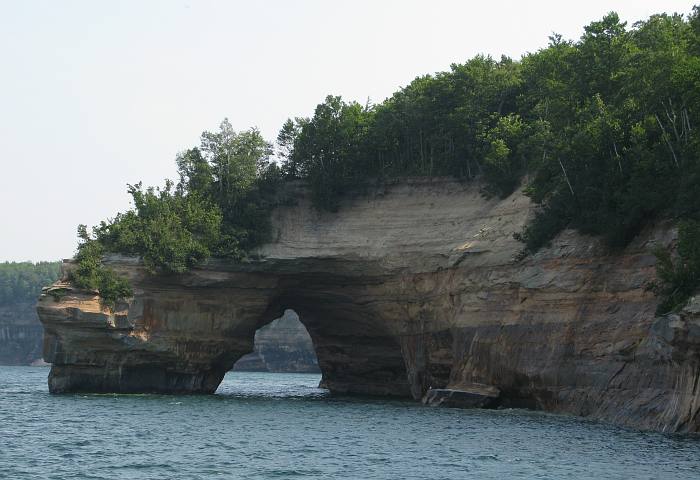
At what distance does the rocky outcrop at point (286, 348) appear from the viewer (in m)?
134

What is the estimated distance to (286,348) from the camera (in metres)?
135

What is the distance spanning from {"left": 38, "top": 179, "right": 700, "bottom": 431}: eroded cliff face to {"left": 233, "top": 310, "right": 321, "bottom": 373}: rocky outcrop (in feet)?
215

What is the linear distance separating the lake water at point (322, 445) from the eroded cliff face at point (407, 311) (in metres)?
3.00

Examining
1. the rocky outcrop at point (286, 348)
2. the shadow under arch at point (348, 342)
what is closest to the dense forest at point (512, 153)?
the shadow under arch at point (348, 342)

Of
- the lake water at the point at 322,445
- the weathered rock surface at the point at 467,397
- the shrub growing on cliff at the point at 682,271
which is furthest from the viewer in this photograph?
the weathered rock surface at the point at 467,397

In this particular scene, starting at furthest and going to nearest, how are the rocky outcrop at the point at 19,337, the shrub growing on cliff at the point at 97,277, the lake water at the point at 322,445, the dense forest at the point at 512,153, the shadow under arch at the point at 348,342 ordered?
the rocky outcrop at the point at 19,337 → the shadow under arch at the point at 348,342 → the shrub growing on cliff at the point at 97,277 → the dense forest at the point at 512,153 → the lake water at the point at 322,445

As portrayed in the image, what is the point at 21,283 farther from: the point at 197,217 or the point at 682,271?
the point at 682,271

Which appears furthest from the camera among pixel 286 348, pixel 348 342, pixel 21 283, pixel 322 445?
pixel 21 283

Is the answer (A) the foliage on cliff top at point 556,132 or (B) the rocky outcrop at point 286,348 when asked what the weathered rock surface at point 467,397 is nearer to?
(A) the foliage on cliff top at point 556,132

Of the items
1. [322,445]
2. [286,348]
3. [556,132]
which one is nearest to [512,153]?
[556,132]

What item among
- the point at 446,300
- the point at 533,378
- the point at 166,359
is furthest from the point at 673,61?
the point at 166,359

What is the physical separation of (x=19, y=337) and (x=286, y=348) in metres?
47.3

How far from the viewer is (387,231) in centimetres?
5747

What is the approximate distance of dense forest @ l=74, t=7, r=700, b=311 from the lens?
41.0 meters
